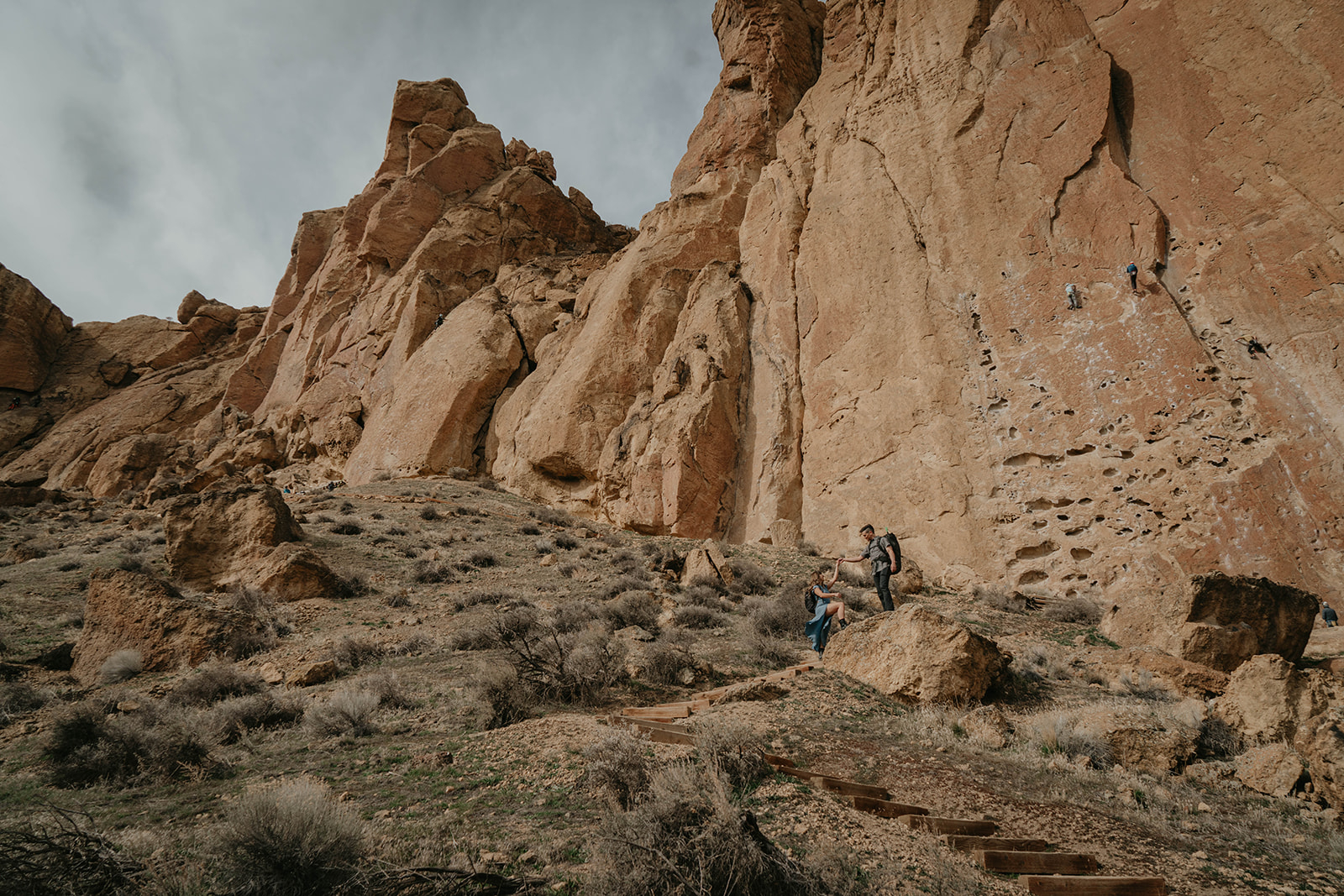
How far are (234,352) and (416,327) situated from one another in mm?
26801

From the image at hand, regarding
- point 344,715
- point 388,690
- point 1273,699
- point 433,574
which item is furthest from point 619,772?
point 433,574

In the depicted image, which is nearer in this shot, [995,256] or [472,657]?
[472,657]

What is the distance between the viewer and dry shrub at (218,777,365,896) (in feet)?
9.86

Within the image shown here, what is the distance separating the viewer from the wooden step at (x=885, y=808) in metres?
4.24

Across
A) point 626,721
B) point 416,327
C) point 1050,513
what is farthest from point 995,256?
point 416,327

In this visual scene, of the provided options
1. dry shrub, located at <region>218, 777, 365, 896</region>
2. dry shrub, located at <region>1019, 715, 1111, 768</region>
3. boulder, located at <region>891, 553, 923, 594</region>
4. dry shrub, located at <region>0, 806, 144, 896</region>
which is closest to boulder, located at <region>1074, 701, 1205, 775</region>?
dry shrub, located at <region>1019, 715, 1111, 768</region>

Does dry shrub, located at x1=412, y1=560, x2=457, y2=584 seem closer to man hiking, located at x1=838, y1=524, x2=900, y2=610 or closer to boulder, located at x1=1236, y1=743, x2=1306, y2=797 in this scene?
man hiking, located at x1=838, y1=524, x2=900, y2=610

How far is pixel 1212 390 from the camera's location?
12.2 metres

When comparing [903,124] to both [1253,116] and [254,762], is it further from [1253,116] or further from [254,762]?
[254,762]

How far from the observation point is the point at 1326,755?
14.7 feet

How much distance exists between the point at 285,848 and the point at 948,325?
1641 cm

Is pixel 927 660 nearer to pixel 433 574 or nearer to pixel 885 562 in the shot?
pixel 885 562

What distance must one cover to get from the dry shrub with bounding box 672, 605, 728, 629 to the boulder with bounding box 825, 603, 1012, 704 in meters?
2.92

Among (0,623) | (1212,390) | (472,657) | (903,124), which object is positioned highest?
(903,124)
